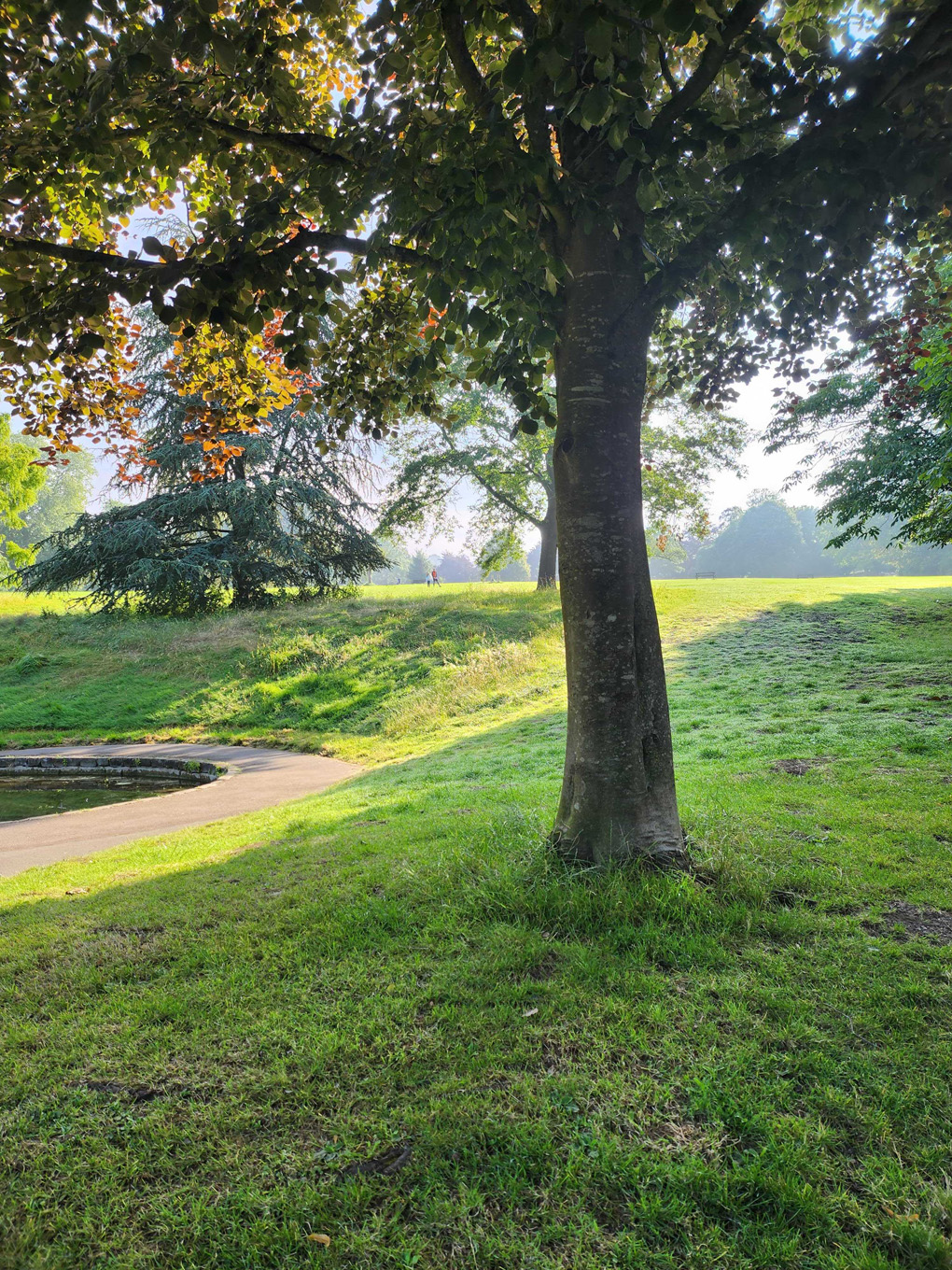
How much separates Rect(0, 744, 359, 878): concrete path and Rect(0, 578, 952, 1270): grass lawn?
3.80 feet

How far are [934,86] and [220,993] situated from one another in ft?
21.6

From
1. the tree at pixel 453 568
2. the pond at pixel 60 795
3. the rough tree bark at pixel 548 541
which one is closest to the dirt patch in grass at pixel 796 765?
the pond at pixel 60 795

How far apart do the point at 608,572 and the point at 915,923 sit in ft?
8.77

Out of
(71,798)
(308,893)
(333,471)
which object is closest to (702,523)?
(333,471)

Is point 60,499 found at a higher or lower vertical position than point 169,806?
higher

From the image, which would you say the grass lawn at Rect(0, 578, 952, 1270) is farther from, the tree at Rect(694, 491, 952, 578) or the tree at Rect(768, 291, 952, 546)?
the tree at Rect(694, 491, 952, 578)

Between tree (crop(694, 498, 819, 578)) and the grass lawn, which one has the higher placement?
tree (crop(694, 498, 819, 578))

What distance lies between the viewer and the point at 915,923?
376cm

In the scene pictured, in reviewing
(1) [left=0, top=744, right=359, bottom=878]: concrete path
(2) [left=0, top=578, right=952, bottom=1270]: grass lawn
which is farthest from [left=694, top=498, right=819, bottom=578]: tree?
(2) [left=0, top=578, right=952, bottom=1270]: grass lawn

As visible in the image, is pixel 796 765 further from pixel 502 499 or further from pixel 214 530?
pixel 214 530

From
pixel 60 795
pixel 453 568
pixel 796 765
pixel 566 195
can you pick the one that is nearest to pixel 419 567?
pixel 453 568

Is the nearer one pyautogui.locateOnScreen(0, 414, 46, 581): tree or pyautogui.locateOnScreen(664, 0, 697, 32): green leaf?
pyautogui.locateOnScreen(664, 0, 697, 32): green leaf

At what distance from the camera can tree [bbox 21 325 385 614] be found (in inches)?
912

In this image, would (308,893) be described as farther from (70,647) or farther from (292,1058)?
(70,647)
